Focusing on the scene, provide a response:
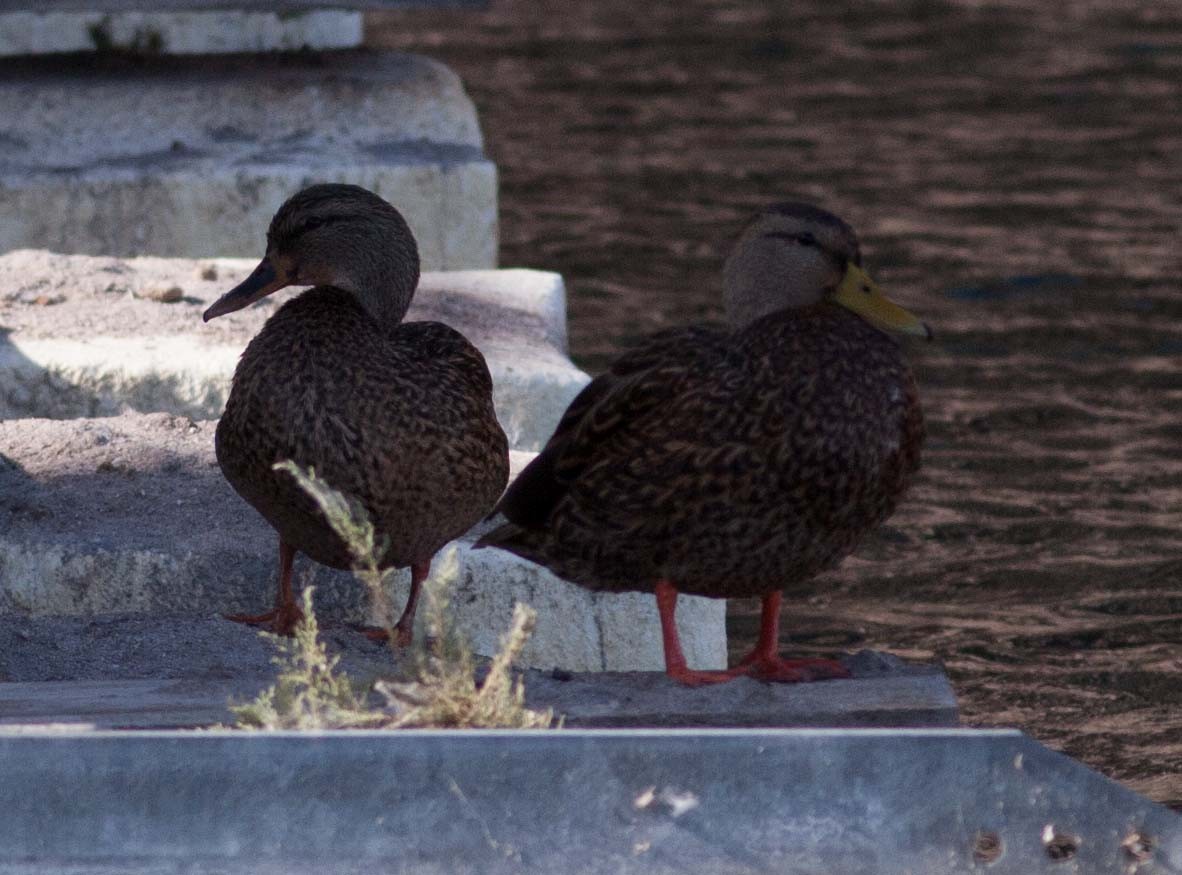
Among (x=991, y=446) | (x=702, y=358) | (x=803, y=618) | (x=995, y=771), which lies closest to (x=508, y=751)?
(x=995, y=771)

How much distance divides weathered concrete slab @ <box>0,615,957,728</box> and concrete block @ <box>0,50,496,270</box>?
13.6ft

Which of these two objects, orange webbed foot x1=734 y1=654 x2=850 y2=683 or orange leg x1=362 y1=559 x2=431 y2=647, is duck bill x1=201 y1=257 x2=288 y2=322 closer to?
orange leg x1=362 y1=559 x2=431 y2=647

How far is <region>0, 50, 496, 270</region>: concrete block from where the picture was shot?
8.28 metres

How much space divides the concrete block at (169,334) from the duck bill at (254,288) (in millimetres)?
1377

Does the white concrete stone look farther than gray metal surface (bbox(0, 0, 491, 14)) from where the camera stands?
Yes

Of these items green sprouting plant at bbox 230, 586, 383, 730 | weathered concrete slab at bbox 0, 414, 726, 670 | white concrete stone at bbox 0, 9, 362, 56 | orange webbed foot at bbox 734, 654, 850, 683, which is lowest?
weathered concrete slab at bbox 0, 414, 726, 670

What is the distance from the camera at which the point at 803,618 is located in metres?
6.43

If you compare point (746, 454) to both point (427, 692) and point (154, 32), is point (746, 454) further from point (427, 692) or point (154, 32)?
point (154, 32)

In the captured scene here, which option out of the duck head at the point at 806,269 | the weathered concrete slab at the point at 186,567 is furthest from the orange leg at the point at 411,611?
the duck head at the point at 806,269

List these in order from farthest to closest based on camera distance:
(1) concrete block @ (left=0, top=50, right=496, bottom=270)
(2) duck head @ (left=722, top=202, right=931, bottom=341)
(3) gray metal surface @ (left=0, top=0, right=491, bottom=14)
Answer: (3) gray metal surface @ (left=0, top=0, right=491, bottom=14) < (1) concrete block @ (left=0, top=50, right=496, bottom=270) < (2) duck head @ (left=722, top=202, right=931, bottom=341)

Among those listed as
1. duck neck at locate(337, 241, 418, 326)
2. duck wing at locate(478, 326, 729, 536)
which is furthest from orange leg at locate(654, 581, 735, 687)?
duck neck at locate(337, 241, 418, 326)

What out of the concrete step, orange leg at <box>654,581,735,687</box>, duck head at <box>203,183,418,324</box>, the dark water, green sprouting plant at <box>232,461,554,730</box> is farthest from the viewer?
the dark water

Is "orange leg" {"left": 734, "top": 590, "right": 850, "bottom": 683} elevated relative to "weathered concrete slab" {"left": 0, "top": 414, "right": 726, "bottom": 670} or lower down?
elevated

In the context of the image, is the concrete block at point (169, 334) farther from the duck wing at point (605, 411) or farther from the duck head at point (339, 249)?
the duck wing at point (605, 411)
